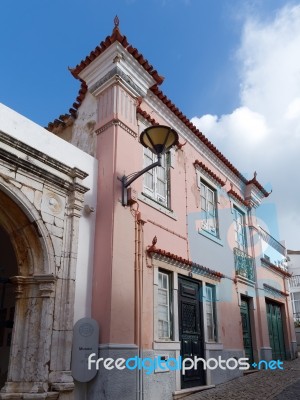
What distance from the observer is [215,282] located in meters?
8.46

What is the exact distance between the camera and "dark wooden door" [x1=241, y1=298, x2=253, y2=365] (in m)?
9.76

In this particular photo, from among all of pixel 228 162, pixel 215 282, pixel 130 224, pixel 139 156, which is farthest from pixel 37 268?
pixel 228 162

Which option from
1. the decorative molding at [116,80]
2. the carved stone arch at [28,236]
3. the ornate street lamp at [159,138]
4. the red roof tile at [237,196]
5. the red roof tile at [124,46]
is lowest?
the carved stone arch at [28,236]

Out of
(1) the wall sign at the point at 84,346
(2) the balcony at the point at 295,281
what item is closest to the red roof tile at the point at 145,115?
(1) the wall sign at the point at 84,346

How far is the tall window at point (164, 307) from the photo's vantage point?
6.59m

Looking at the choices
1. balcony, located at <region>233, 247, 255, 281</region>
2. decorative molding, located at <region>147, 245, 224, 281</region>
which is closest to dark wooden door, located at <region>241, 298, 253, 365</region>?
balcony, located at <region>233, 247, 255, 281</region>

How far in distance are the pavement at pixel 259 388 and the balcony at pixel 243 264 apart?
2422 mm

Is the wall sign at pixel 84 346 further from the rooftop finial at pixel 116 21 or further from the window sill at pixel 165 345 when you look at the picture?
the rooftop finial at pixel 116 21

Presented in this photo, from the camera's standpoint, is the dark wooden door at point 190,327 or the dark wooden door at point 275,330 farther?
the dark wooden door at point 275,330

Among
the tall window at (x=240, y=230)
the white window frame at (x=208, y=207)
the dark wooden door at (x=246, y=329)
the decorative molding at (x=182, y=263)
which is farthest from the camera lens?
the tall window at (x=240, y=230)

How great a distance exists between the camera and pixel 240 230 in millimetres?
11078

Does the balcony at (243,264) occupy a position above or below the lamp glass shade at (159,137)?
below

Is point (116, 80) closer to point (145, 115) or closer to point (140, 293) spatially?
point (145, 115)

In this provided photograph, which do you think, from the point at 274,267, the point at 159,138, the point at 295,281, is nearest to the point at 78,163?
the point at 159,138
